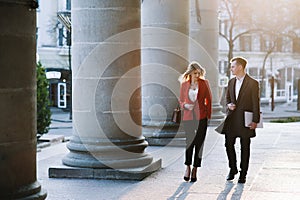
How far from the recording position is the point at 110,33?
10.1m

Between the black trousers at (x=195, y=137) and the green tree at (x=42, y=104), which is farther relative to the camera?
the green tree at (x=42, y=104)

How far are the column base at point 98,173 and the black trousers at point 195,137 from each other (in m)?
0.79

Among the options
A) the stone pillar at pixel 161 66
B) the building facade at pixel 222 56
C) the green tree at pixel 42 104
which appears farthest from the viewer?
the building facade at pixel 222 56

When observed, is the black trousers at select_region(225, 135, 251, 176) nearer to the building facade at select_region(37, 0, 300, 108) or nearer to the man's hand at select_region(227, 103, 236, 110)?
the man's hand at select_region(227, 103, 236, 110)

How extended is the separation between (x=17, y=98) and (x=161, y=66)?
9754 millimetres

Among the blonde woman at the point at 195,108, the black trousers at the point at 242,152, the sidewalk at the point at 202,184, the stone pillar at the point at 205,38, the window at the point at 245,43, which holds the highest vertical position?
the window at the point at 245,43

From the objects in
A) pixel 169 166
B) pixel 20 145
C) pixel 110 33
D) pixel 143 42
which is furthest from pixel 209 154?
pixel 20 145

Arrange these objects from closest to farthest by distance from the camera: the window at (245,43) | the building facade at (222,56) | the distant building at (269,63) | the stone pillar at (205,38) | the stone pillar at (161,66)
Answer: the stone pillar at (161,66)
the stone pillar at (205,38)
the building facade at (222,56)
the distant building at (269,63)
the window at (245,43)

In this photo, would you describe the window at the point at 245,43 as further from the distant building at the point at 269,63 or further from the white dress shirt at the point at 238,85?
the white dress shirt at the point at 238,85

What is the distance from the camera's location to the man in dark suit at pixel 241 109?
9.61 m

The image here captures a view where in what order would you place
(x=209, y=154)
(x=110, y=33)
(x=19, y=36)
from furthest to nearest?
1. (x=209, y=154)
2. (x=110, y=33)
3. (x=19, y=36)

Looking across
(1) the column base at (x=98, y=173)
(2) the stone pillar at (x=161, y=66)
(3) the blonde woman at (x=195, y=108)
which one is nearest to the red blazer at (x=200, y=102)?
(3) the blonde woman at (x=195, y=108)

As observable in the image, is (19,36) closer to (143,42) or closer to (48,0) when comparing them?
(143,42)

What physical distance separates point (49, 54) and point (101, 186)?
1500 inches
